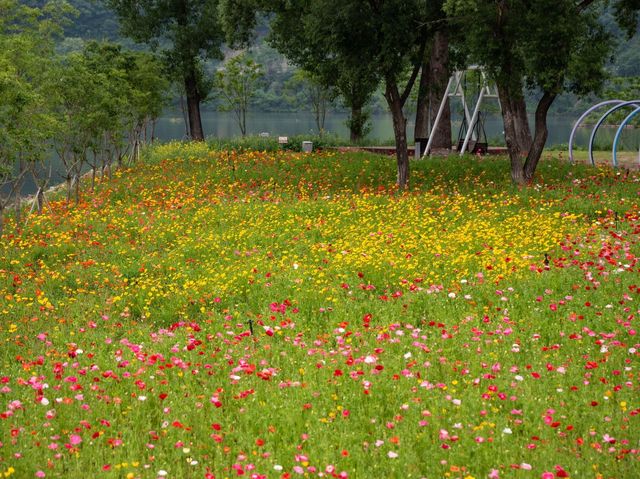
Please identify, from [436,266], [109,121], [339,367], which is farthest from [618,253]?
[109,121]

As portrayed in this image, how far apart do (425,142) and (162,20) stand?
18.8m

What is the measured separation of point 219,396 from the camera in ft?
25.3

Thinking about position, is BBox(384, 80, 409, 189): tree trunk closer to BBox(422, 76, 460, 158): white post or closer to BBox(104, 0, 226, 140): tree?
BBox(422, 76, 460, 158): white post

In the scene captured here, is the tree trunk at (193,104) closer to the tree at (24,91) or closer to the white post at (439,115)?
the tree at (24,91)

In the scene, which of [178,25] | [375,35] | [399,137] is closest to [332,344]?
[375,35]

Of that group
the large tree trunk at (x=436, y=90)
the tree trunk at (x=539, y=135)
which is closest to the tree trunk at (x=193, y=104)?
the large tree trunk at (x=436, y=90)

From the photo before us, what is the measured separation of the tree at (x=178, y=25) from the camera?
134 feet

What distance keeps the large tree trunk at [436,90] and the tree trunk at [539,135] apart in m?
7.54

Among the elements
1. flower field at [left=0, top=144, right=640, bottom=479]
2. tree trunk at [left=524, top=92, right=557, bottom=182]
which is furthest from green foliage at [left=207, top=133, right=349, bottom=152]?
flower field at [left=0, top=144, right=640, bottom=479]

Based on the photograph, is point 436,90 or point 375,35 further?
point 436,90

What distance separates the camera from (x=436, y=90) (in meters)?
28.1

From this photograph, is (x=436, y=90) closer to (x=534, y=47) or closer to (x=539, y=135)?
(x=539, y=135)

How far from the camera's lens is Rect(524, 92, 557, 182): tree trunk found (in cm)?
2034

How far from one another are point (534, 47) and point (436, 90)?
30.7 feet
